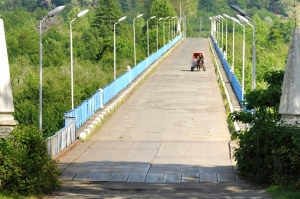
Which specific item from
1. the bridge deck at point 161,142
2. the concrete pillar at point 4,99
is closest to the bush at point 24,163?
the concrete pillar at point 4,99

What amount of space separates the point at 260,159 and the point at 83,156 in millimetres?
6621

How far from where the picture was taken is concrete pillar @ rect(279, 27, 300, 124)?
51.0ft

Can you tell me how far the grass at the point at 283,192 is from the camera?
13.8 meters

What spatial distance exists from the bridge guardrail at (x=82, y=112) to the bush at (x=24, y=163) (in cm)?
474

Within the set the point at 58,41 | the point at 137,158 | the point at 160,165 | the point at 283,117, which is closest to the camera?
the point at 283,117

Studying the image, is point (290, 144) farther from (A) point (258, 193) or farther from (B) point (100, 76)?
(B) point (100, 76)

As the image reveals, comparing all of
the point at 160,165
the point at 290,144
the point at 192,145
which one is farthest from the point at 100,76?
the point at 290,144

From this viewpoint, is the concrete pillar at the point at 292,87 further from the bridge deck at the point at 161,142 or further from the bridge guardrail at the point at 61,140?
the bridge guardrail at the point at 61,140

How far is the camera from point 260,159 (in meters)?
16.2

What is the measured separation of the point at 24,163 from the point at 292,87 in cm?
545

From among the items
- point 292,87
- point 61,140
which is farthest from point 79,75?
point 292,87

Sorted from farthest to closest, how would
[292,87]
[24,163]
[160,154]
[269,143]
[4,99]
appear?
[160,154] → [269,143] → [292,87] → [4,99] → [24,163]

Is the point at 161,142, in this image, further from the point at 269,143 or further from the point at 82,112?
the point at 269,143

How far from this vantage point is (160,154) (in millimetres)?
22078
